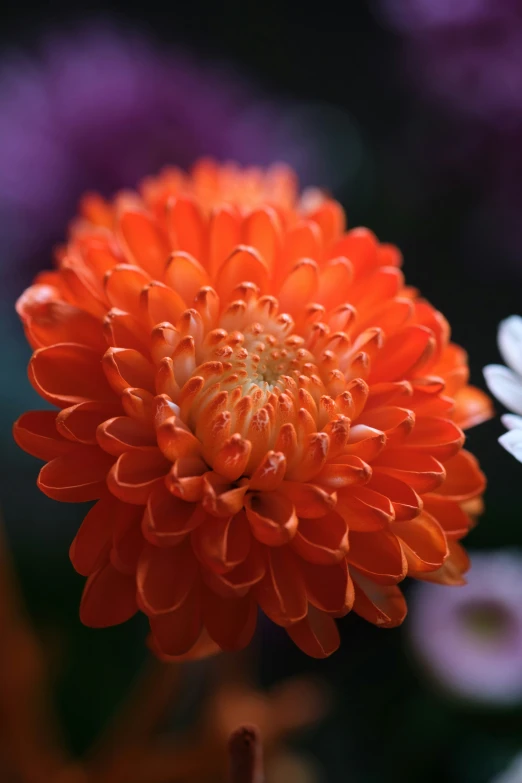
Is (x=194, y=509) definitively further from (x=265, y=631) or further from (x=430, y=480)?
(x=265, y=631)

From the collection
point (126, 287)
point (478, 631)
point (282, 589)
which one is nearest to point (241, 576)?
point (282, 589)

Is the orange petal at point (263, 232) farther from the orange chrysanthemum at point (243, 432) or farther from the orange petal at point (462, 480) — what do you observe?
the orange petal at point (462, 480)

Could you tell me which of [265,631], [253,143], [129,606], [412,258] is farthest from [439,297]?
[129,606]

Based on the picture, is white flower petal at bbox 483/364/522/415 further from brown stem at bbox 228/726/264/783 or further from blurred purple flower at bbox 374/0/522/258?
blurred purple flower at bbox 374/0/522/258

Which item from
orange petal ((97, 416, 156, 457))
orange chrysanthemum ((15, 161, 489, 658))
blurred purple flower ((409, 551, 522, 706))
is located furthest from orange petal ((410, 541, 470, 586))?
blurred purple flower ((409, 551, 522, 706))

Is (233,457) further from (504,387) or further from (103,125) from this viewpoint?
(103,125)
